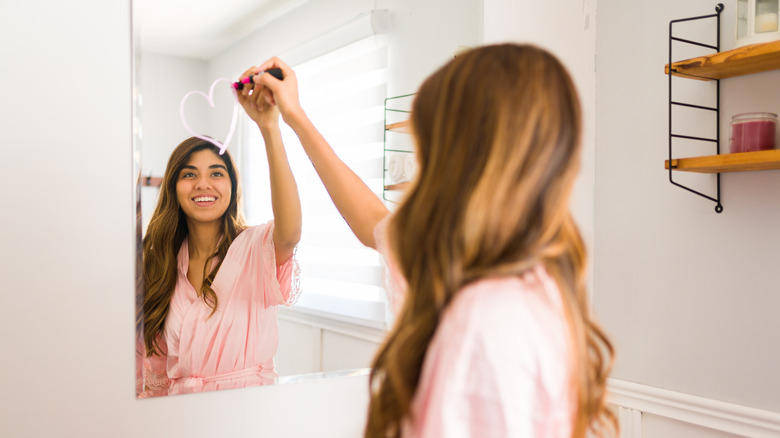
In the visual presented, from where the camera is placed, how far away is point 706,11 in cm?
149

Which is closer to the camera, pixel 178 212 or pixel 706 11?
pixel 178 212

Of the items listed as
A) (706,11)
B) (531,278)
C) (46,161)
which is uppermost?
(706,11)

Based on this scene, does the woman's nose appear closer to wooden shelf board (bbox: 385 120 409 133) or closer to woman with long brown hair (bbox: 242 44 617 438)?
wooden shelf board (bbox: 385 120 409 133)

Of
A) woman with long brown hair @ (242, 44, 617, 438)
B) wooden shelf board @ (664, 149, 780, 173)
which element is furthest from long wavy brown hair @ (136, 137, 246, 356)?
wooden shelf board @ (664, 149, 780, 173)

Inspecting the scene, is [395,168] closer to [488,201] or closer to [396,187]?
[396,187]

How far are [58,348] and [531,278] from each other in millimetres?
835

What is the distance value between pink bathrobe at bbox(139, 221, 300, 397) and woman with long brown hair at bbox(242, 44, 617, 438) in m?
0.59

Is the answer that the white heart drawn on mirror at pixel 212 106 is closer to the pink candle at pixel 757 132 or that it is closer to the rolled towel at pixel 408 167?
the rolled towel at pixel 408 167

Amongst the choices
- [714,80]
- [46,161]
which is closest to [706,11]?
[714,80]

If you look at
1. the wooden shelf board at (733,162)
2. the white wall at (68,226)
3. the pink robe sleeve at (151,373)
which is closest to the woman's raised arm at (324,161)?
the white wall at (68,226)

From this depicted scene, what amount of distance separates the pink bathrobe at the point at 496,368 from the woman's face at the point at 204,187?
0.69 m

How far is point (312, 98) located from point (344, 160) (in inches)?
6.1

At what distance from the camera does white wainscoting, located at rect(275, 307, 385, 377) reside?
49.4 inches

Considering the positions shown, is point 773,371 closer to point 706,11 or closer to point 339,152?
point 706,11
